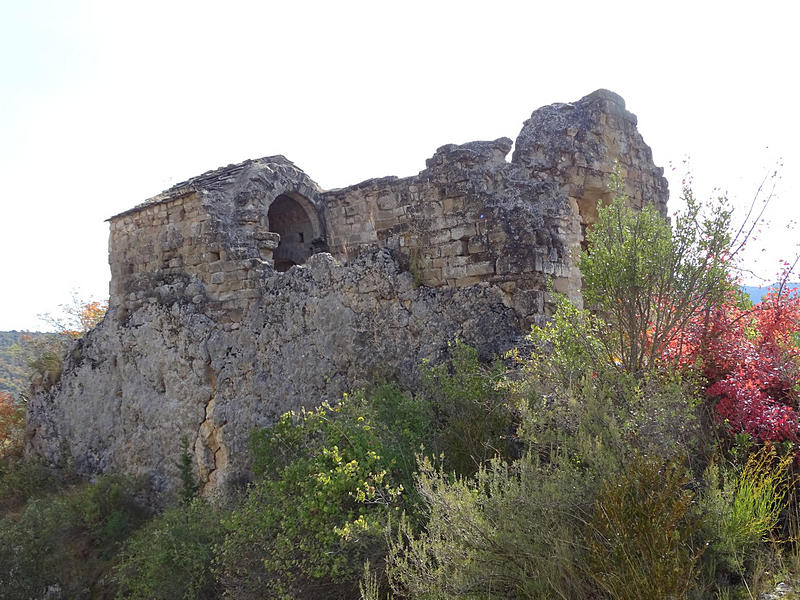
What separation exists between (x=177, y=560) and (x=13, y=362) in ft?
75.7

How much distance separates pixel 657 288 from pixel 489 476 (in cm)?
→ 191

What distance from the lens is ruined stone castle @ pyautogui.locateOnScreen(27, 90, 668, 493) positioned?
551 centimetres

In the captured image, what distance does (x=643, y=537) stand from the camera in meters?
2.58

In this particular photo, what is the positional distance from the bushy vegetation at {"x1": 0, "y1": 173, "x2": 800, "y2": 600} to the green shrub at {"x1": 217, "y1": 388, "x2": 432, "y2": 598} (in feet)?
0.05

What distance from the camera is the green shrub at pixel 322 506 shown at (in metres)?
3.83

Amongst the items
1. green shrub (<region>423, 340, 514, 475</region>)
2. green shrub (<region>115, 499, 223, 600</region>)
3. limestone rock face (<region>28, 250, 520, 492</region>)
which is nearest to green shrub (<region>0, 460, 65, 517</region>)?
limestone rock face (<region>28, 250, 520, 492</region>)

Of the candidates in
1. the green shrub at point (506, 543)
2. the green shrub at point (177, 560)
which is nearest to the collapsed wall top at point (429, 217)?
the green shrub at point (506, 543)

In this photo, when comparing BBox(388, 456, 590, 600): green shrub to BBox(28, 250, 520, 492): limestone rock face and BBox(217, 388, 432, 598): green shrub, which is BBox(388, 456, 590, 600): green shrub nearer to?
BBox(217, 388, 432, 598): green shrub

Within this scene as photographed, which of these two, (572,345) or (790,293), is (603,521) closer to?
(572,345)

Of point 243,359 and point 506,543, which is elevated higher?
point 243,359

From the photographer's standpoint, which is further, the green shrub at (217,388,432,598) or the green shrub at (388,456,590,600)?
the green shrub at (217,388,432,598)

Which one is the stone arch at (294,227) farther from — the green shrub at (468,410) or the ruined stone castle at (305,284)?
the green shrub at (468,410)

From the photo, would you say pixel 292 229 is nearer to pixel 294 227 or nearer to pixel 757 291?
pixel 294 227

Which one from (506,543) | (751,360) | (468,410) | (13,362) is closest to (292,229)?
(468,410)
